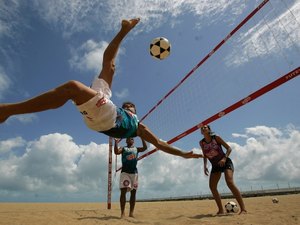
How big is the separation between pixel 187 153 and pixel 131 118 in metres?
0.74

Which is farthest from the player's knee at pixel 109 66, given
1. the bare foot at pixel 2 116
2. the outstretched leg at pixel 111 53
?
the bare foot at pixel 2 116

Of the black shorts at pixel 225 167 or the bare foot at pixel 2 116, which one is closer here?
the bare foot at pixel 2 116

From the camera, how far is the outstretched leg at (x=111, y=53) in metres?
2.92

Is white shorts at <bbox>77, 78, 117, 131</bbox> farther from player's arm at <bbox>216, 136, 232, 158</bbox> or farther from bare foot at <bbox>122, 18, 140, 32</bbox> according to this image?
player's arm at <bbox>216, 136, 232, 158</bbox>

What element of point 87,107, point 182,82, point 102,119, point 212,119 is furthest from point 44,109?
point 182,82

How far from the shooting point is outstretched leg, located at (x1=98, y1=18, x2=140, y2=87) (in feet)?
9.59

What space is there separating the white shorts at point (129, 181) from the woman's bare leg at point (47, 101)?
3537 mm

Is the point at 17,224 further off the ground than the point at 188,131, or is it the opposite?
the point at 188,131

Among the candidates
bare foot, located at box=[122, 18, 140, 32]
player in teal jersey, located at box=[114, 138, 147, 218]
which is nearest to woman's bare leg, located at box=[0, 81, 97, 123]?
bare foot, located at box=[122, 18, 140, 32]

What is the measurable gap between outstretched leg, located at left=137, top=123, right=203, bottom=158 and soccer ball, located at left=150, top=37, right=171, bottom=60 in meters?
2.38

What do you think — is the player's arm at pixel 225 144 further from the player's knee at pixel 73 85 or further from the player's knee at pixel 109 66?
the player's knee at pixel 73 85

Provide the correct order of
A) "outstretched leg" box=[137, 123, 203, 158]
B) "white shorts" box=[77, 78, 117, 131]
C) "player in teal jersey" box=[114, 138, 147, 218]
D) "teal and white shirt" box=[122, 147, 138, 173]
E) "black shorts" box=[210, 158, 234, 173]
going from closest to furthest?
"white shorts" box=[77, 78, 117, 131] → "outstretched leg" box=[137, 123, 203, 158] → "black shorts" box=[210, 158, 234, 173] → "player in teal jersey" box=[114, 138, 147, 218] → "teal and white shirt" box=[122, 147, 138, 173]

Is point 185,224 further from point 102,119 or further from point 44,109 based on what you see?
point 44,109

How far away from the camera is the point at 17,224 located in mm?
4559
